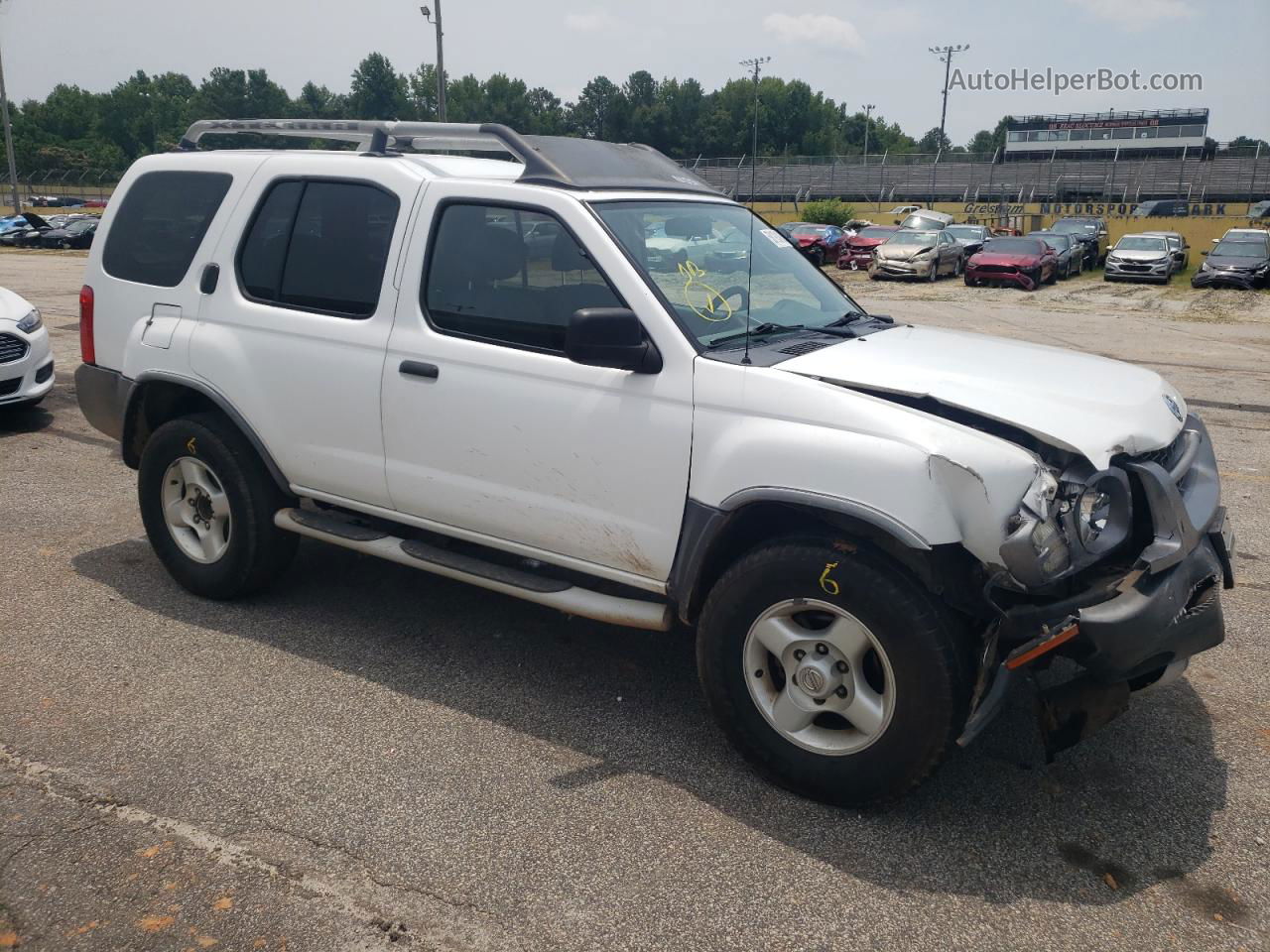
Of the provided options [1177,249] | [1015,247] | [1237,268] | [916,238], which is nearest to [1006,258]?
[1015,247]

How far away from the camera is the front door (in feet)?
11.6

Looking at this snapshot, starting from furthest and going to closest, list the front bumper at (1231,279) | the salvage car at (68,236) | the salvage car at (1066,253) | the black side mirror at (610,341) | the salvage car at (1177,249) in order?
the salvage car at (68,236), the salvage car at (1177,249), the salvage car at (1066,253), the front bumper at (1231,279), the black side mirror at (610,341)

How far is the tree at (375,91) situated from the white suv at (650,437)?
14509 centimetres

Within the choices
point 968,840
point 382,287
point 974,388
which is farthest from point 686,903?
point 382,287

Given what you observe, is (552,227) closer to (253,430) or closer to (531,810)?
(253,430)

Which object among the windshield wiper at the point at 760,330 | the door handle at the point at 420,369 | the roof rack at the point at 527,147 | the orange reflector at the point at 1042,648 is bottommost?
the orange reflector at the point at 1042,648

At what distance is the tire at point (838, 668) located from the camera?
3.04 m

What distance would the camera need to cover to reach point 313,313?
14.4 feet

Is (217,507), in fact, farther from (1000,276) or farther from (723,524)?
(1000,276)

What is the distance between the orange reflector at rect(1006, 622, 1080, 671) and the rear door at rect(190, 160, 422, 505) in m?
2.57

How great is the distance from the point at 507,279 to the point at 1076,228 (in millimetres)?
34286

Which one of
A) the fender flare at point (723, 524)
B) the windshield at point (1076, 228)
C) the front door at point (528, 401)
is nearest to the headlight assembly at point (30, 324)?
the front door at point (528, 401)

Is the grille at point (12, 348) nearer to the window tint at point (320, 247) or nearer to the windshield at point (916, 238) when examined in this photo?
the window tint at point (320, 247)

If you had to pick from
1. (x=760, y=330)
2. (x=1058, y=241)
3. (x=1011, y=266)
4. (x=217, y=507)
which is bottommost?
(x=217, y=507)
